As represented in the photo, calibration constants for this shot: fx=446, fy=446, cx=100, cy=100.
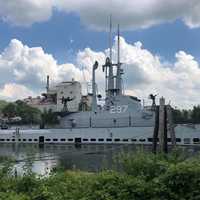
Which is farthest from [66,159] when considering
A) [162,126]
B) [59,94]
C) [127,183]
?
[59,94]

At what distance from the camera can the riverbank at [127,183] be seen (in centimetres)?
770

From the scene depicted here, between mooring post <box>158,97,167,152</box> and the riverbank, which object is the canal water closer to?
the riverbank

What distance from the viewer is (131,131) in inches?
2950

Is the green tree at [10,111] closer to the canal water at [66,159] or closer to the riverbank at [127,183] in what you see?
the canal water at [66,159]

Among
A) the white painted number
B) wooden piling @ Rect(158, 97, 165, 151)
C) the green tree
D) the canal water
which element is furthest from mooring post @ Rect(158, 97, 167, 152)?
the green tree

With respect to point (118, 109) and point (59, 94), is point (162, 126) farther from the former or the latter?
point (59, 94)

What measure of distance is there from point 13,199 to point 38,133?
80.3 metres

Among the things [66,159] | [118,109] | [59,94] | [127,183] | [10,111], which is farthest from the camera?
[59,94]

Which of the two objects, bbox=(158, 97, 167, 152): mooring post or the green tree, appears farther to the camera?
the green tree

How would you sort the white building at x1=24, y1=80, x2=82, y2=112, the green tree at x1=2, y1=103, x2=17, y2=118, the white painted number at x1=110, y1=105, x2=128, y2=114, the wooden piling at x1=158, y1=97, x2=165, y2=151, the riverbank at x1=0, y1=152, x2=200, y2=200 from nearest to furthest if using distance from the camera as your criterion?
the riverbank at x1=0, y1=152, x2=200, y2=200 < the wooden piling at x1=158, y1=97, x2=165, y2=151 < the white painted number at x1=110, y1=105, x2=128, y2=114 < the green tree at x1=2, y1=103, x2=17, y2=118 < the white building at x1=24, y1=80, x2=82, y2=112

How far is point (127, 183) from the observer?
26.6 ft

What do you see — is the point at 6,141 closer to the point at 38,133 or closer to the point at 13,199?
the point at 38,133

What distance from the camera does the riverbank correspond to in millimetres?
7695

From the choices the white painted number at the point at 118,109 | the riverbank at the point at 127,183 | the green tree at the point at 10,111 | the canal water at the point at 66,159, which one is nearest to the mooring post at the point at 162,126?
the canal water at the point at 66,159
